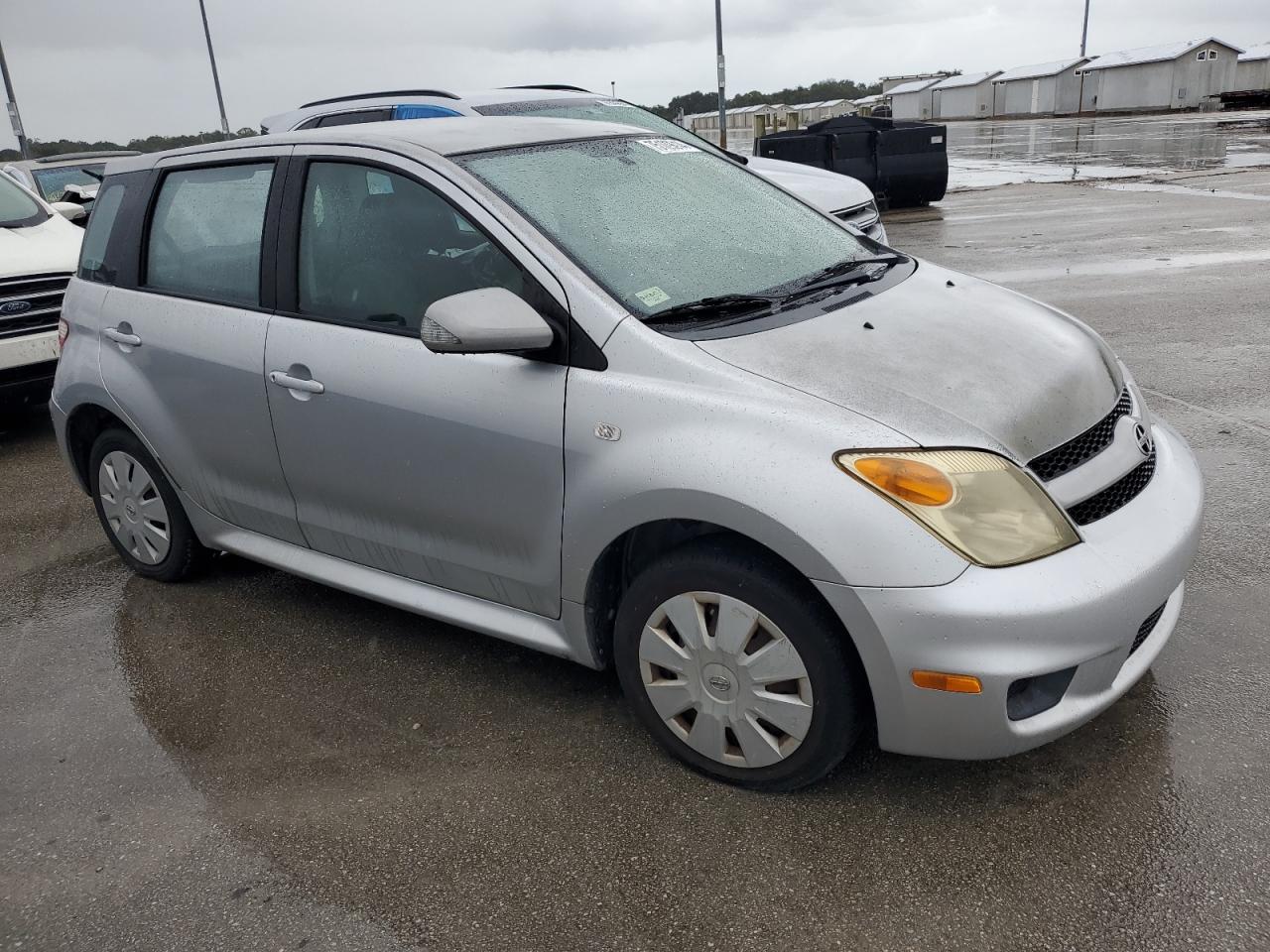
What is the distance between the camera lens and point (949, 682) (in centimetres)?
243

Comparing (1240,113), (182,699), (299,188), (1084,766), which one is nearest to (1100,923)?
(1084,766)

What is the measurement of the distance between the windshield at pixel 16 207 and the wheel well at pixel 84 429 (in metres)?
3.73

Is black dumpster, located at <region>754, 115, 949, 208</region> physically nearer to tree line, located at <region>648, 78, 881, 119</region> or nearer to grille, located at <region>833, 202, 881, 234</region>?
grille, located at <region>833, 202, 881, 234</region>

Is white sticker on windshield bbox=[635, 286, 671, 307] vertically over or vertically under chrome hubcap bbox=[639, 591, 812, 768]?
over

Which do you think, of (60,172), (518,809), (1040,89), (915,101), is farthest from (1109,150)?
(915,101)

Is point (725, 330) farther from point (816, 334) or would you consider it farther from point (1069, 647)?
point (1069, 647)

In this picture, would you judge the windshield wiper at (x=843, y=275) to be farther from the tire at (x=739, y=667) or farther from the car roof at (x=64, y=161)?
the car roof at (x=64, y=161)

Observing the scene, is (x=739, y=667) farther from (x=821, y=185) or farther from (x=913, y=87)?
(x=913, y=87)

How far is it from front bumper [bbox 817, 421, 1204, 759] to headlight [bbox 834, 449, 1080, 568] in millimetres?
48

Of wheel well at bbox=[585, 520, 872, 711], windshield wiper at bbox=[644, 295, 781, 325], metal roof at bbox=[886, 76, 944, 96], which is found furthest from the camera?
metal roof at bbox=[886, 76, 944, 96]

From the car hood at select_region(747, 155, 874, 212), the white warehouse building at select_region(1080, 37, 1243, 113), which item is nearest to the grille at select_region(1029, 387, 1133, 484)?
the car hood at select_region(747, 155, 874, 212)

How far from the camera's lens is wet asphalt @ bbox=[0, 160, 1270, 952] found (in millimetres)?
2443

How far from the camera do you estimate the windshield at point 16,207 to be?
7.46 meters

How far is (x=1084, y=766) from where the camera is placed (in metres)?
2.85
